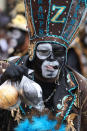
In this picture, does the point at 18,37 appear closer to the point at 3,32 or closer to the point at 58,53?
the point at 3,32

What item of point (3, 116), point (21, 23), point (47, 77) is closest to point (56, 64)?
point (47, 77)

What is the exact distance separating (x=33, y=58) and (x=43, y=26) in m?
0.32

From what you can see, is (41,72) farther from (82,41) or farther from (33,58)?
(82,41)

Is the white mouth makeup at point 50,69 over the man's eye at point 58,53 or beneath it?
beneath

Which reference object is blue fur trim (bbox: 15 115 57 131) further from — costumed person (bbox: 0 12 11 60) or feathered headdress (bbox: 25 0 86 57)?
costumed person (bbox: 0 12 11 60)

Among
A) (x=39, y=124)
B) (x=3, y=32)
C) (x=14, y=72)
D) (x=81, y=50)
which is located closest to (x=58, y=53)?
(x=14, y=72)

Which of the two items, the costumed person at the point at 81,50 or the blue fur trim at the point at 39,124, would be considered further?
the costumed person at the point at 81,50

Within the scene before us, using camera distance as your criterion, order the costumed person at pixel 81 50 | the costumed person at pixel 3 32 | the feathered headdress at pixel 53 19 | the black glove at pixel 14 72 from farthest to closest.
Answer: the costumed person at pixel 81 50
the costumed person at pixel 3 32
the feathered headdress at pixel 53 19
the black glove at pixel 14 72

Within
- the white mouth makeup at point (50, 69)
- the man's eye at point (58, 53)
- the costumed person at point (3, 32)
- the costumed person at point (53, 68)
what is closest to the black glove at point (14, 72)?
the costumed person at point (53, 68)


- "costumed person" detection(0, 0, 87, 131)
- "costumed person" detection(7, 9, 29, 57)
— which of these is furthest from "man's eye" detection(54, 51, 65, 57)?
"costumed person" detection(7, 9, 29, 57)

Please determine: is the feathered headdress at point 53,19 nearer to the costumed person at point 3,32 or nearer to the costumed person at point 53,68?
the costumed person at point 53,68

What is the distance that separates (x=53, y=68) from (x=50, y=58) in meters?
0.11

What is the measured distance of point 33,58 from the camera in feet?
12.9

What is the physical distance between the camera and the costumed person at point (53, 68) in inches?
150
